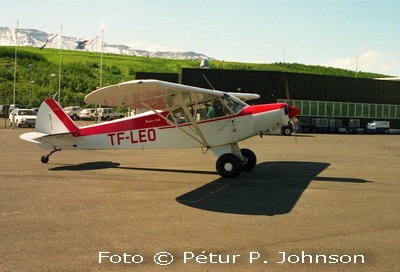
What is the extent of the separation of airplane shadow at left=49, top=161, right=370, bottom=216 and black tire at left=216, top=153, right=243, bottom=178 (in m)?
0.20

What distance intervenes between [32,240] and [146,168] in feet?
24.2

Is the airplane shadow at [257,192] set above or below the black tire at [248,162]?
below

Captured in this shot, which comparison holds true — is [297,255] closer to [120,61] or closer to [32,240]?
[32,240]

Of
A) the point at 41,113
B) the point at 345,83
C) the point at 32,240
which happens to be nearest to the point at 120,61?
the point at 345,83

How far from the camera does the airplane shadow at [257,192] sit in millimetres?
7512

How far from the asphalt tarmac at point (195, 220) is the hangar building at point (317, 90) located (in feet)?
103

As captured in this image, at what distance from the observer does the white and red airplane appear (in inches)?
425

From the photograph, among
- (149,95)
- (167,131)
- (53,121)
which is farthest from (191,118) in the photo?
(53,121)

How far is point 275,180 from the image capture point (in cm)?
1068

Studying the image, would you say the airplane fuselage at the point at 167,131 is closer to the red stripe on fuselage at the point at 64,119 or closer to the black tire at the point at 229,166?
the red stripe on fuselage at the point at 64,119

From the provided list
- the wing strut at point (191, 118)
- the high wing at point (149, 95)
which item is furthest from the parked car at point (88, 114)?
the wing strut at point (191, 118)

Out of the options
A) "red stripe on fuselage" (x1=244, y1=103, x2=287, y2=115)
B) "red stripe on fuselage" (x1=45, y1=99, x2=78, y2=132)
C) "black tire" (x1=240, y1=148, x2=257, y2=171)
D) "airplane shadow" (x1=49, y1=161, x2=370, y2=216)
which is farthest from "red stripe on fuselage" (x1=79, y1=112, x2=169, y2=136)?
"black tire" (x1=240, y1=148, x2=257, y2=171)

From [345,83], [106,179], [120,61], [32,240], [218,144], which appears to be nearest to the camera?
[32,240]

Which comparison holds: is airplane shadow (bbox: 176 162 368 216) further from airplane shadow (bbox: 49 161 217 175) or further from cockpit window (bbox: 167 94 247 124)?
cockpit window (bbox: 167 94 247 124)
